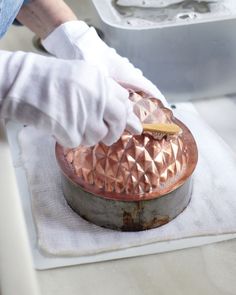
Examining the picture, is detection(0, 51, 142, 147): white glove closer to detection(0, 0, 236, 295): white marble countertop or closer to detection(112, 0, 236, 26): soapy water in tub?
detection(0, 0, 236, 295): white marble countertop

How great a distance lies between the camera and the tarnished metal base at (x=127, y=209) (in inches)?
26.3

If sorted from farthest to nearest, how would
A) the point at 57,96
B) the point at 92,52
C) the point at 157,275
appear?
the point at 92,52, the point at 157,275, the point at 57,96

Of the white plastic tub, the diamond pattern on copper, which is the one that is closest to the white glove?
the diamond pattern on copper

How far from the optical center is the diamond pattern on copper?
2.19 ft

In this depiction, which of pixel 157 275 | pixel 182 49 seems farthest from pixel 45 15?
pixel 157 275

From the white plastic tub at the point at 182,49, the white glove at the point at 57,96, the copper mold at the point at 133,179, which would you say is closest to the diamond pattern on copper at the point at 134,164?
the copper mold at the point at 133,179

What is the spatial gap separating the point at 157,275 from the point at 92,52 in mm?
324

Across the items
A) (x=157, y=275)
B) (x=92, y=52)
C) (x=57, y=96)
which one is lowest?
(x=157, y=275)

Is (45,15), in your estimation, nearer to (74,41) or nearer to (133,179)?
(74,41)

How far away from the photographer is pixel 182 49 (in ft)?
2.92

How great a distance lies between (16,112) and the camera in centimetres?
54

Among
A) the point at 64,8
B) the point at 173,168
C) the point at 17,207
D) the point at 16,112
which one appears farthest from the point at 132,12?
the point at 17,207

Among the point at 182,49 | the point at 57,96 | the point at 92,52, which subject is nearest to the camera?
the point at 57,96

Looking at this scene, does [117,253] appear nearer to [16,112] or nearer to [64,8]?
[16,112]
